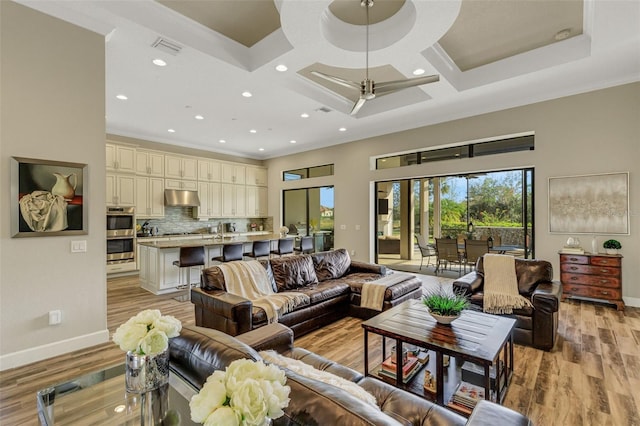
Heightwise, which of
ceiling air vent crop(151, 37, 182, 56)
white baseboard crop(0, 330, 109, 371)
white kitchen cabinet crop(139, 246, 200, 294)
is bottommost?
white baseboard crop(0, 330, 109, 371)

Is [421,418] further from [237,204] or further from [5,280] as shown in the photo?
[237,204]

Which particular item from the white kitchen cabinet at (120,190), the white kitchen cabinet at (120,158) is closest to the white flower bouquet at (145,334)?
the white kitchen cabinet at (120,190)

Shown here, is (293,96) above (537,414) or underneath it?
above

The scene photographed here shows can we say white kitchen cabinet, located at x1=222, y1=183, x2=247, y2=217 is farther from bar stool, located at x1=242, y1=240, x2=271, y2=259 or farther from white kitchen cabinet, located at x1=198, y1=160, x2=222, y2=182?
bar stool, located at x1=242, y1=240, x2=271, y2=259

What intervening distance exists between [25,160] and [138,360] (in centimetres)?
269

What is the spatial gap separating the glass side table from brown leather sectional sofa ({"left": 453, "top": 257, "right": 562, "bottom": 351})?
3.31 meters

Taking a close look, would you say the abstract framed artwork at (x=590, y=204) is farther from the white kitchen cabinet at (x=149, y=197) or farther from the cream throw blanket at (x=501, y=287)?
the white kitchen cabinet at (x=149, y=197)

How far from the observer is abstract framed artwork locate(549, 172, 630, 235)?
445 centimetres

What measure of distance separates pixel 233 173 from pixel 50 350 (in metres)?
6.75

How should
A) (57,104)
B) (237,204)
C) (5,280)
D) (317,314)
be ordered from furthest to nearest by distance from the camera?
(237,204), (317,314), (57,104), (5,280)

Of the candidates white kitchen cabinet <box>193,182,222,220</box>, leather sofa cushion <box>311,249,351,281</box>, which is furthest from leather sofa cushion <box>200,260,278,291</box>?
white kitchen cabinet <box>193,182,222,220</box>

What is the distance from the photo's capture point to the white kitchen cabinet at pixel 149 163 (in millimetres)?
7203

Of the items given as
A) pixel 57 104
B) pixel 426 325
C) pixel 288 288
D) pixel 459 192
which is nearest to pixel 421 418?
pixel 426 325

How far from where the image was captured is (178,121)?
21.2 feet
